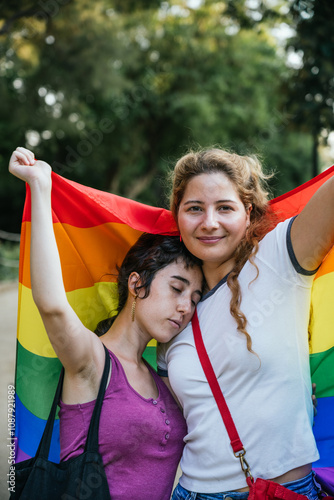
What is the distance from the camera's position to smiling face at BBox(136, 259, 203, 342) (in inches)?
84.2

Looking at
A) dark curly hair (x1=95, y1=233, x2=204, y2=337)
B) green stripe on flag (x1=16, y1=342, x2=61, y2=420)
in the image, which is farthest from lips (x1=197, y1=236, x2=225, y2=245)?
green stripe on flag (x1=16, y1=342, x2=61, y2=420)

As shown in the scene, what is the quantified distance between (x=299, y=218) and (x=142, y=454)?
113cm

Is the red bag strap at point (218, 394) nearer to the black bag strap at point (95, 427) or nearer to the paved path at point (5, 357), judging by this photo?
the black bag strap at point (95, 427)

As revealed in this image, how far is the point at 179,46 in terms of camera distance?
21.0 meters

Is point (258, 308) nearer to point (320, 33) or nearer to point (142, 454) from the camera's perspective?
point (142, 454)

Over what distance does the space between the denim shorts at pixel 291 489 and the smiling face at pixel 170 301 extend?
620mm

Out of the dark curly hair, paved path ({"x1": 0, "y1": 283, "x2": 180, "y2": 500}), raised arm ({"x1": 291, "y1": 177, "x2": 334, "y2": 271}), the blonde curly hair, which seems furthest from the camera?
paved path ({"x1": 0, "y1": 283, "x2": 180, "y2": 500})

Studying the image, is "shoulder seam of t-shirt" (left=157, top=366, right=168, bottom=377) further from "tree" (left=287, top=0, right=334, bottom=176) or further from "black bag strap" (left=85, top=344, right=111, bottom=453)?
"tree" (left=287, top=0, right=334, bottom=176)

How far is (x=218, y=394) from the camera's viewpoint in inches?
75.5

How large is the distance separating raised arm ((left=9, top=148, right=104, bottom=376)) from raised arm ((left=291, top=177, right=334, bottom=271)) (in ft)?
2.92

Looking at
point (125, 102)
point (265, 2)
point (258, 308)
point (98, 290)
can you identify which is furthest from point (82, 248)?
point (125, 102)

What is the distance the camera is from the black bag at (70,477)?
1.84 metres

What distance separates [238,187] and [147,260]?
21.0 inches

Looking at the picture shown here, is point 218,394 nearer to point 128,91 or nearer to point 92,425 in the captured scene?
point 92,425
